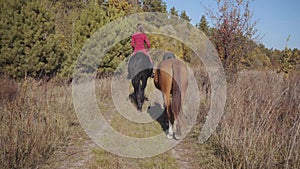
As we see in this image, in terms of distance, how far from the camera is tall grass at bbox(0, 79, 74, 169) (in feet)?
9.93

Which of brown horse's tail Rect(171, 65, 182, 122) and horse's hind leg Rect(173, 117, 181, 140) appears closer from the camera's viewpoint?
brown horse's tail Rect(171, 65, 182, 122)

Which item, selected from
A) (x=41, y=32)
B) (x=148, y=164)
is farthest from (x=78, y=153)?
(x=41, y=32)

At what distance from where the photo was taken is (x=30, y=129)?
3.56m

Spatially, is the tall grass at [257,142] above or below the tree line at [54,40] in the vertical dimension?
below

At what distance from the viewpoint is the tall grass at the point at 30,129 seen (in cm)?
303

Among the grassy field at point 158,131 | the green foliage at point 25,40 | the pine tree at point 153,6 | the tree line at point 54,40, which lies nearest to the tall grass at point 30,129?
the grassy field at point 158,131

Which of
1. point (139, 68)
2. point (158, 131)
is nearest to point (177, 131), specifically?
point (158, 131)

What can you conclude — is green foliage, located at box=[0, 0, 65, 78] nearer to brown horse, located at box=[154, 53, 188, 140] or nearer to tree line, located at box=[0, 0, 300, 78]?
tree line, located at box=[0, 0, 300, 78]

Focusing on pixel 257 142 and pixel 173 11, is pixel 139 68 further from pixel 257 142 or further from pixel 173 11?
pixel 173 11

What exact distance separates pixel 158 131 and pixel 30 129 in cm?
252

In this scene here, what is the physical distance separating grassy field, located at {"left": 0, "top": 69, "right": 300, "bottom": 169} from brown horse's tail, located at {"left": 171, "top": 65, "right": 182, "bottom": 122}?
641 mm

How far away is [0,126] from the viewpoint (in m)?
3.45

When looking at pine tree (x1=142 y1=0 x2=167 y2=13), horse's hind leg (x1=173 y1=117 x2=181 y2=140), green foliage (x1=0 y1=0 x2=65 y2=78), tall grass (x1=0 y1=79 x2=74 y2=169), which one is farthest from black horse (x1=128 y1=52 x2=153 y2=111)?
pine tree (x1=142 y1=0 x2=167 y2=13)

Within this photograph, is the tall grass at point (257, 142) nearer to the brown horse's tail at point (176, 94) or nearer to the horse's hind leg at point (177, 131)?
the horse's hind leg at point (177, 131)
